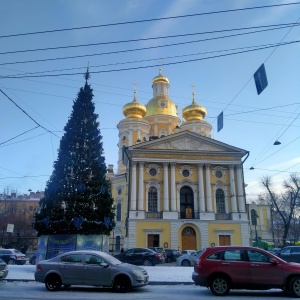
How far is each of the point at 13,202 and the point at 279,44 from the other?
69414mm

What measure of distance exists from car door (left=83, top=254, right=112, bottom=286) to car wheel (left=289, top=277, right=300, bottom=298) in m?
5.61

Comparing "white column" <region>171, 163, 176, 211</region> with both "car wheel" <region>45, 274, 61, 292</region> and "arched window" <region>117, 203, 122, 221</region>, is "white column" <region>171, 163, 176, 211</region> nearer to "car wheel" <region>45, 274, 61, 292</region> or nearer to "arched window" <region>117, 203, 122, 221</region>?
"arched window" <region>117, 203, 122, 221</region>

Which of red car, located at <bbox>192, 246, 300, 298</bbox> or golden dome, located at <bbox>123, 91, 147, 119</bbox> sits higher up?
golden dome, located at <bbox>123, 91, 147, 119</bbox>

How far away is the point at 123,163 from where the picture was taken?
52812mm

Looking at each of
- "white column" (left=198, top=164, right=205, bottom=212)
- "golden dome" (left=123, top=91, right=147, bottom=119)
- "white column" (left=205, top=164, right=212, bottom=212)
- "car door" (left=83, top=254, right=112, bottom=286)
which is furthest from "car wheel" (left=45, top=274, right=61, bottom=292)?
"golden dome" (left=123, top=91, right=147, bottom=119)

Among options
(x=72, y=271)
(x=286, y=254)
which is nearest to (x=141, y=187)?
(x=286, y=254)

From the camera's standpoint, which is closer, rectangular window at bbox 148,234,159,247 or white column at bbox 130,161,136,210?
rectangular window at bbox 148,234,159,247

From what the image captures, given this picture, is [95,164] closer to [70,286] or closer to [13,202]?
[70,286]

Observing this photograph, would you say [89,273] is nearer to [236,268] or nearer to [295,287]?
[236,268]

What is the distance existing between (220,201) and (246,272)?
3139 centimetres

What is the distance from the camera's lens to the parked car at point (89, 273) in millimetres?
11183

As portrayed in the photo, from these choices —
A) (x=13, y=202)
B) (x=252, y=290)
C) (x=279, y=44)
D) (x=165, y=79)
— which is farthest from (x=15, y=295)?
(x=13, y=202)

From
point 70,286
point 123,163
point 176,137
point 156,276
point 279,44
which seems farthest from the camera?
point 123,163

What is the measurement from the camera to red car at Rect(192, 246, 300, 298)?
10.3 meters
